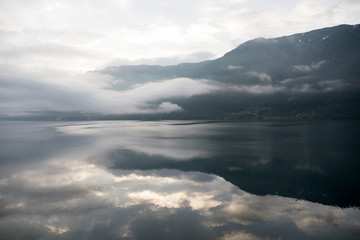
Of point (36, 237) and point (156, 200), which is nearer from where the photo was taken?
point (36, 237)

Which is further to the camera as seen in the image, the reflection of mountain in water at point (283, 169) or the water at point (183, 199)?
the reflection of mountain in water at point (283, 169)

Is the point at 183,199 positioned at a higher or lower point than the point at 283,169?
higher

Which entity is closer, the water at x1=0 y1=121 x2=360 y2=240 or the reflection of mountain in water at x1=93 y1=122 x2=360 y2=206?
the water at x1=0 y1=121 x2=360 y2=240

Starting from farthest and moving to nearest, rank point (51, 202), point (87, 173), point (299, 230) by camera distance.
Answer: point (87, 173) → point (51, 202) → point (299, 230)

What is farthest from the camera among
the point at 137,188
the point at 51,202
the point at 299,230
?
the point at 137,188

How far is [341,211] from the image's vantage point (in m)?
27.6

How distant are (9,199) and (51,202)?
7.31 m

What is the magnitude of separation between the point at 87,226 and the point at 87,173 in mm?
24879

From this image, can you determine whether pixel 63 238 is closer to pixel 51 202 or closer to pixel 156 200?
pixel 51 202

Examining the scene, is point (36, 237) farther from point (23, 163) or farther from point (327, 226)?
point (23, 163)

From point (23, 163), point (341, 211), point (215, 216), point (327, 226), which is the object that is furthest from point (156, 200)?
point (23, 163)

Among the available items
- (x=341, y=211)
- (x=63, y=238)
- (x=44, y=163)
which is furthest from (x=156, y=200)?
(x=44, y=163)

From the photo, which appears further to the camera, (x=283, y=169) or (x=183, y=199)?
(x=283, y=169)

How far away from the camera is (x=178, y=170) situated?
4950 centimetres
